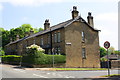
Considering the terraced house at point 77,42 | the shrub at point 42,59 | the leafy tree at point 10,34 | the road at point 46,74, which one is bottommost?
the road at point 46,74

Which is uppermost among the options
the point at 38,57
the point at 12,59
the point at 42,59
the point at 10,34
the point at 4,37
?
the point at 10,34

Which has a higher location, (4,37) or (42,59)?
(4,37)

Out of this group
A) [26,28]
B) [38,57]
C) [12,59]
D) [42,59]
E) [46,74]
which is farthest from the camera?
[26,28]

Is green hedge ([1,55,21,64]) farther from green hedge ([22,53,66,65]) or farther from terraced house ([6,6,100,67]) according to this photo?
terraced house ([6,6,100,67])

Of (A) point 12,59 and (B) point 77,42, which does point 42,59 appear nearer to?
(B) point 77,42

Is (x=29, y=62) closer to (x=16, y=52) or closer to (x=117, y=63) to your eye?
(x=117, y=63)

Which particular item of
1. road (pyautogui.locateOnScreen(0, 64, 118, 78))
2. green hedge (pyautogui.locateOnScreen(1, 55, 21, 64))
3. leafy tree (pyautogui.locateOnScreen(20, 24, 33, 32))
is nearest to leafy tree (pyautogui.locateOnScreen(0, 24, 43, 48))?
leafy tree (pyautogui.locateOnScreen(20, 24, 33, 32))

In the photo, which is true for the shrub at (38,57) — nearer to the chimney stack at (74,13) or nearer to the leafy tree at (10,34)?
the chimney stack at (74,13)

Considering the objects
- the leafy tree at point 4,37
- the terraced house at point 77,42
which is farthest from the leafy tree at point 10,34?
the terraced house at point 77,42

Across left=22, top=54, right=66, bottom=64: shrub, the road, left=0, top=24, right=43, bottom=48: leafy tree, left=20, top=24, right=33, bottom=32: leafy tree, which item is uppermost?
left=20, top=24, right=33, bottom=32: leafy tree

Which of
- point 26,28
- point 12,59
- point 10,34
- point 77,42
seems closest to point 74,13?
point 77,42

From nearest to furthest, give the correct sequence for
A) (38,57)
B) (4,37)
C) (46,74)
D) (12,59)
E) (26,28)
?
(46,74), (38,57), (12,59), (4,37), (26,28)

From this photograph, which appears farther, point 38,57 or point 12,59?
point 12,59

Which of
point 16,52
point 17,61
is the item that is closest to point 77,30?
point 17,61
